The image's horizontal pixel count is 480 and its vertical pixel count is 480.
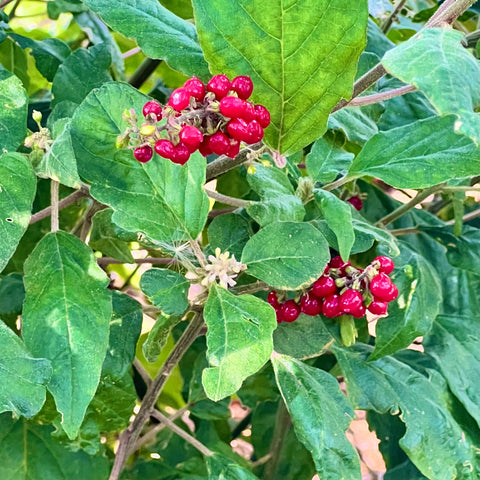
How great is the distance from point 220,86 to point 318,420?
28 centimetres

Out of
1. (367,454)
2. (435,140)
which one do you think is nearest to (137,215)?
(435,140)

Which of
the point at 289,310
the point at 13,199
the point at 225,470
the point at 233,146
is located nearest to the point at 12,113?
the point at 13,199

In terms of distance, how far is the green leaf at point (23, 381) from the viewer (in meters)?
0.39

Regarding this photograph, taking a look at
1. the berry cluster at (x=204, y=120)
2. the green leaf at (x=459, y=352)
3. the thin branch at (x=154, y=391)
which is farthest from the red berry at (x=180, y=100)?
the green leaf at (x=459, y=352)

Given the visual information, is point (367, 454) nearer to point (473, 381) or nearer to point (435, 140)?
point (473, 381)

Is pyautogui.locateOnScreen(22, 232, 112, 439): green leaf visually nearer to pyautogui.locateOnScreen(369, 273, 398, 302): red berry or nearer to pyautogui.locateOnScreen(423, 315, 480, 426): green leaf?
pyautogui.locateOnScreen(369, 273, 398, 302): red berry

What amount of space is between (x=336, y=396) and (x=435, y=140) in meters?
0.25

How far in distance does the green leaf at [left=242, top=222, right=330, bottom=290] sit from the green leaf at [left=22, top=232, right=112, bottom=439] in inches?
4.7

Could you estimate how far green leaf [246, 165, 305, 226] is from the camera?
0.47 meters

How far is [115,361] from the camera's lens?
0.56 meters

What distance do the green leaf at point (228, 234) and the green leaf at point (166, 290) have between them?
8cm

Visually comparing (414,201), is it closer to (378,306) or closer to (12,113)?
(378,306)

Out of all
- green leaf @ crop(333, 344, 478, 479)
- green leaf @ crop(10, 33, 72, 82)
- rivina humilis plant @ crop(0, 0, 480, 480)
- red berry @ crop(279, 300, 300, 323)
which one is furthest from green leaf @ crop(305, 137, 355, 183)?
green leaf @ crop(10, 33, 72, 82)

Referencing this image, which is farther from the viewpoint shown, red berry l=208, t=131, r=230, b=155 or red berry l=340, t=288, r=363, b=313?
red berry l=340, t=288, r=363, b=313
